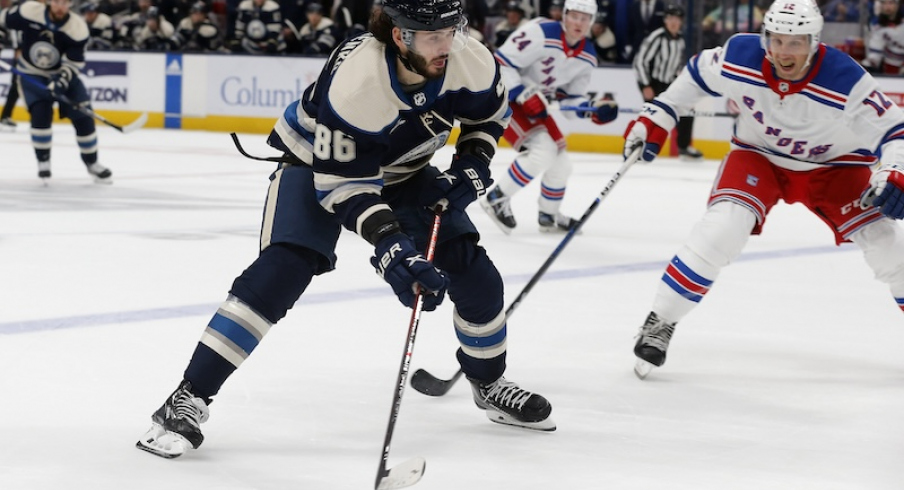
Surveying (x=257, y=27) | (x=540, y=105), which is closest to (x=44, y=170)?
(x=540, y=105)

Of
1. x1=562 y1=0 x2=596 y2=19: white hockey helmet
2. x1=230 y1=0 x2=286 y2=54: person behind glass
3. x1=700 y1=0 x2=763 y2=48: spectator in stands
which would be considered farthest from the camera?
x1=230 y1=0 x2=286 y2=54: person behind glass

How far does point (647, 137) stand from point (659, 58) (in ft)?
24.5

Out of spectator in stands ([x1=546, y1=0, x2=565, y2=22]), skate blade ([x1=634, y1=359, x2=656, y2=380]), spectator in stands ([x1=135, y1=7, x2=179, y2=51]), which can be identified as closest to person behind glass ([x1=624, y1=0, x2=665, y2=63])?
spectator in stands ([x1=546, y1=0, x2=565, y2=22])

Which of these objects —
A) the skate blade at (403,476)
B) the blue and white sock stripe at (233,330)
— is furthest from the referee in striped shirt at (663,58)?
the skate blade at (403,476)

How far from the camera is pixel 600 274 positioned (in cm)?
481

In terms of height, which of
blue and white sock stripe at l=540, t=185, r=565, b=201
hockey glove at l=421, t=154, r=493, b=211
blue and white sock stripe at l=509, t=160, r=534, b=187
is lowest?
blue and white sock stripe at l=540, t=185, r=565, b=201

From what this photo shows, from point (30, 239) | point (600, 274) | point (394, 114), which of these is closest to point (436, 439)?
point (394, 114)

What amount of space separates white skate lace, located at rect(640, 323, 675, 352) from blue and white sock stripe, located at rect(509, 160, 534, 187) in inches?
115

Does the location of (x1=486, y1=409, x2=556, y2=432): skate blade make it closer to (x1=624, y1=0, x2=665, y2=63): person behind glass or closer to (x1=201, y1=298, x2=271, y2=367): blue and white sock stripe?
(x1=201, y1=298, x2=271, y2=367): blue and white sock stripe

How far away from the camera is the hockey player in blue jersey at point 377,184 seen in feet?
7.57

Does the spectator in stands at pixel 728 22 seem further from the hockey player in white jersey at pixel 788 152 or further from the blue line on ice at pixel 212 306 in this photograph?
the hockey player in white jersey at pixel 788 152

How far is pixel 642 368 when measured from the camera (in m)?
3.17

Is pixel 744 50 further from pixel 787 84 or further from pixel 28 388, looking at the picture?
pixel 28 388

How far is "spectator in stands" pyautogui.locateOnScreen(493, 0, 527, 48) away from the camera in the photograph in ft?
38.6
